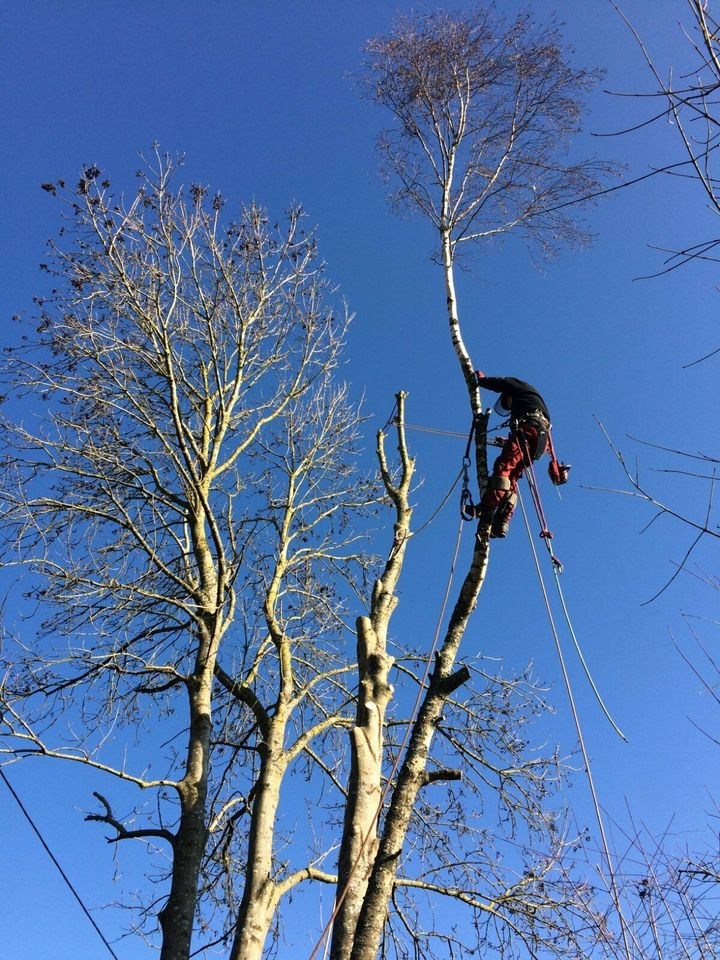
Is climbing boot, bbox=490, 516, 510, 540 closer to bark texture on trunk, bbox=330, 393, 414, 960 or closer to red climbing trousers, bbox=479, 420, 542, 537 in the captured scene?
red climbing trousers, bbox=479, 420, 542, 537

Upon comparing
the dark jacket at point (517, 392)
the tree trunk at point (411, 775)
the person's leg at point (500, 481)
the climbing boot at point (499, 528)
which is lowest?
the tree trunk at point (411, 775)

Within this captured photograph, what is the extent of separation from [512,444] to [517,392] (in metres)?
0.55

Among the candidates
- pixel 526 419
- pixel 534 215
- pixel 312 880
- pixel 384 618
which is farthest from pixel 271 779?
pixel 534 215

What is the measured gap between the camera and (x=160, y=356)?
7469mm

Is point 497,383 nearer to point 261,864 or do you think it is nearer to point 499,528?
point 499,528

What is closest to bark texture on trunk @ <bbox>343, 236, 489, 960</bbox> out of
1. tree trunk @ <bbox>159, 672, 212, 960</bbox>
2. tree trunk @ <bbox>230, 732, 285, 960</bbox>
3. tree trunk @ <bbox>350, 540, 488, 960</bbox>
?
tree trunk @ <bbox>350, 540, 488, 960</bbox>

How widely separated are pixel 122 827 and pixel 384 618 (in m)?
2.31

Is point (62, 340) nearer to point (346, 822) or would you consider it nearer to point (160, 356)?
point (160, 356)

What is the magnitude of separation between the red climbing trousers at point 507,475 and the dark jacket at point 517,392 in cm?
18

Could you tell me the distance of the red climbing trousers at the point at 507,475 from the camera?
5168mm

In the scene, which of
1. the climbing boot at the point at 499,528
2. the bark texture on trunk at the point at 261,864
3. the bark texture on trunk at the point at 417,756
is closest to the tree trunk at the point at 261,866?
the bark texture on trunk at the point at 261,864

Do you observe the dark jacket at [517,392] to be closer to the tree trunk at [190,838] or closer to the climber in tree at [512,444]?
the climber in tree at [512,444]

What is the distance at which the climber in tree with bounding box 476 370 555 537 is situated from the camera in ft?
17.0

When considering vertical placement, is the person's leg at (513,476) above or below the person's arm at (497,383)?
below
